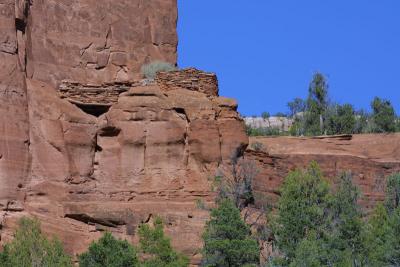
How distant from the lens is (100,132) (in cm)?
6356

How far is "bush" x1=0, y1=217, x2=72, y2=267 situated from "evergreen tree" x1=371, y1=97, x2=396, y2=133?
32912mm

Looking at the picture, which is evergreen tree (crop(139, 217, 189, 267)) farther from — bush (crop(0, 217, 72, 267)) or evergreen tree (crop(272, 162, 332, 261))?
evergreen tree (crop(272, 162, 332, 261))

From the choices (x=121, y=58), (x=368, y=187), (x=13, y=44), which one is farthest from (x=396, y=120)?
(x=13, y=44)

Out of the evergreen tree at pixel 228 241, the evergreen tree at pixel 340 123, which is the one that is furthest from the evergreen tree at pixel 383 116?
the evergreen tree at pixel 228 241

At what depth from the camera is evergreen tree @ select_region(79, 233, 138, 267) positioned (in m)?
53.7

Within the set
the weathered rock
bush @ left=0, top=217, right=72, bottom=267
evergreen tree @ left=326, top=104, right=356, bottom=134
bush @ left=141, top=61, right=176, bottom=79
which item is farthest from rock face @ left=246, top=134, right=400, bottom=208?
bush @ left=0, top=217, right=72, bottom=267

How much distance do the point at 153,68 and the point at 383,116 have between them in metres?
24.6

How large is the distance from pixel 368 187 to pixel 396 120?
21.9 metres

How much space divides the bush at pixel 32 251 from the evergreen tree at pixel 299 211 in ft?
25.1

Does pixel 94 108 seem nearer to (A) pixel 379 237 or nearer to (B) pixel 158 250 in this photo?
(B) pixel 158 250

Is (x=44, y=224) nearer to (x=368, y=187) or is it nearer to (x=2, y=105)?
(x=2, y=105)

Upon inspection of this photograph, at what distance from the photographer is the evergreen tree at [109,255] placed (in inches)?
2114

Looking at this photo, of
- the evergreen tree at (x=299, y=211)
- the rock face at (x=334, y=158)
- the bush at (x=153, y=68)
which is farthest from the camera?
the bush at (x=153, y=68)

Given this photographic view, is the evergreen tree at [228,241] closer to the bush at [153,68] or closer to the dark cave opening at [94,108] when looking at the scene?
the dark cave opening at [94,108]
